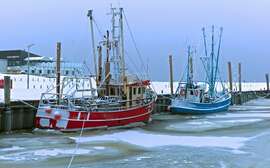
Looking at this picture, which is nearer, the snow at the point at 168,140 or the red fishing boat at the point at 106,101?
the snow at the point at 168,140

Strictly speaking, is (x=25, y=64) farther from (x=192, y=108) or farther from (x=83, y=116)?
(x=83, y=116)

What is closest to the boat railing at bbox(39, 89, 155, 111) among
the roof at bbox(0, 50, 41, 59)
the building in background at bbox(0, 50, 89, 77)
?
the building in background at bbox(0, 50, 89, 77)

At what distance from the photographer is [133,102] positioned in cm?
2884

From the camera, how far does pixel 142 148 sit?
18.2 m

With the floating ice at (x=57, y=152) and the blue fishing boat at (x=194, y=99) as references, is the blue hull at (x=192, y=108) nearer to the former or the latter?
the blue fishing boat at (x=194, y=99)

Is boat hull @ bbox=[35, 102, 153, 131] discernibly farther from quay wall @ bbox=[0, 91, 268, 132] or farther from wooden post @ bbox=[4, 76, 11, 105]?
wooden post @ bbox=[4, 76, 11, 105]

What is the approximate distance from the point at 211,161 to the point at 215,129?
36.8ft

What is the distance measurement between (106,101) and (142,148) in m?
8.46

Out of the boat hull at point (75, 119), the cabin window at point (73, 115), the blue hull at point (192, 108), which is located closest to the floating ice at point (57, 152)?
the boat hull at point (75, 119)

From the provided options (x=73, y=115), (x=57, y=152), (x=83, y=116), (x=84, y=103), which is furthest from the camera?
(x=84, y=103)

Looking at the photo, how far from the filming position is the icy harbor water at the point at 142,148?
14852 millimetres

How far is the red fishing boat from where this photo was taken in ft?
78.5

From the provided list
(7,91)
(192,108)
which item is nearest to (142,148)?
(7,91)

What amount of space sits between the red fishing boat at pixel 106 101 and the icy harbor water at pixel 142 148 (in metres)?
0.74
